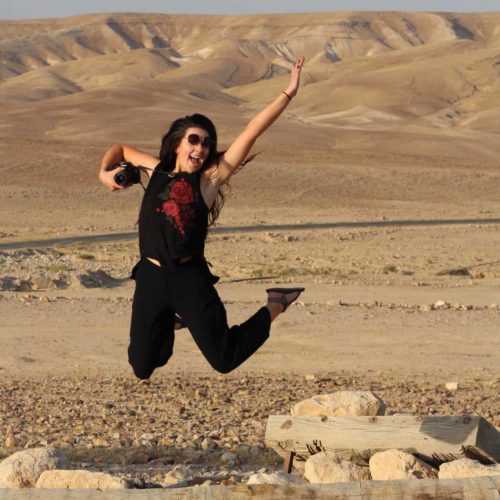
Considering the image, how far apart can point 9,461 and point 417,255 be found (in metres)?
16.9

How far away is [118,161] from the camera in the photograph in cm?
653

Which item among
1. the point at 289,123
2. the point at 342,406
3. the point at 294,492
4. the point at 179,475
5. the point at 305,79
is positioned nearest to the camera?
the point at 294,492

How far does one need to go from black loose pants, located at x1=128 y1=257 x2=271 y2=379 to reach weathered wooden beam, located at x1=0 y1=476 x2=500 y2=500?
1308mm

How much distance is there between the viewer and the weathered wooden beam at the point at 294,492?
4.74m

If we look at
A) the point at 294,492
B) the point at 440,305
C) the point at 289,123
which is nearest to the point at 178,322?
the point at 294,492

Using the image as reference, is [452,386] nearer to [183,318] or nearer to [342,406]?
[342,406]

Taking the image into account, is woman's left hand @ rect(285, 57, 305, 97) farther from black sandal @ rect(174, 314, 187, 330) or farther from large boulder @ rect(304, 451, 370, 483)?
large boulder @ rect(304, 451, 370, 483)

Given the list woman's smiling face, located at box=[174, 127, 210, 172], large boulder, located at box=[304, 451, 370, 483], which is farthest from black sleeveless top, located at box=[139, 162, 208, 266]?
large boulder, located at box=[304, 451, 370, 483]

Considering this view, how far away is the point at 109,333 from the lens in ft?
42.6

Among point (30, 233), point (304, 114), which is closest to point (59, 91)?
point (304, 114)

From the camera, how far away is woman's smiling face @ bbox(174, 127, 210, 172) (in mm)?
6250

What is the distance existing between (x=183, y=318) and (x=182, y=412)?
2886mm

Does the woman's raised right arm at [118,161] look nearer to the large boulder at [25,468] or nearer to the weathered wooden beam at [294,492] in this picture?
the large boulder at [25,468]

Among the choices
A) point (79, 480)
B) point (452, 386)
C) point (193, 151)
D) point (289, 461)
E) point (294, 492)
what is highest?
point (193, 151)
